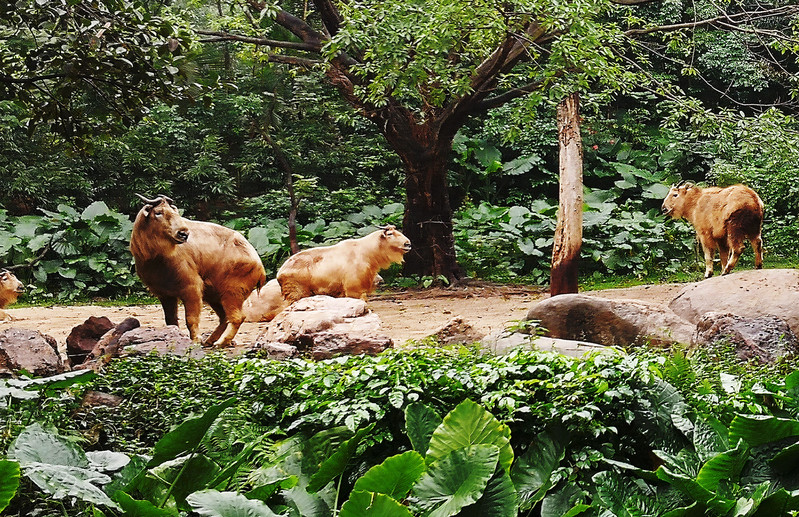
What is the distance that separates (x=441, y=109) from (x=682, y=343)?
3484 millimetres

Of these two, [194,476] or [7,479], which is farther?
[194,476]

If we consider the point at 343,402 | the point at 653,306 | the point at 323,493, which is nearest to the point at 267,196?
the point at 653,306

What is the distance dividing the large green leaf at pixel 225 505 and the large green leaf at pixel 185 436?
289mm

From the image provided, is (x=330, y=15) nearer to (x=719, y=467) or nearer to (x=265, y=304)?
(x=265, y=304)

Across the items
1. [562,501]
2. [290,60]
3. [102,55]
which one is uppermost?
[290,60]

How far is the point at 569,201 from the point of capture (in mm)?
6008

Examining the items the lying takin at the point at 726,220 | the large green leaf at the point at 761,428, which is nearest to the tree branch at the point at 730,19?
the lying takin at the point at 726,220

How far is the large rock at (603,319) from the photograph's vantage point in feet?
15.0

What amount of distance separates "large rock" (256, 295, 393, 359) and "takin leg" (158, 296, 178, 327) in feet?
2.18

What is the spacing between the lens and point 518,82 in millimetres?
7902

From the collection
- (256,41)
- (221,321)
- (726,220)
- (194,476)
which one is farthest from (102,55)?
(726,220)

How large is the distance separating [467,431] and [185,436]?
0.83m

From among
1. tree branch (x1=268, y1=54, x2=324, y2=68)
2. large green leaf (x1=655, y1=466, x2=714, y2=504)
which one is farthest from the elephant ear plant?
tree branch (x1=268, y1=54, x2=324, y2=68)

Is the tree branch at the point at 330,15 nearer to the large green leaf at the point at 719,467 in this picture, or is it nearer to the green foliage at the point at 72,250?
the green foliage at the point at 72,250
